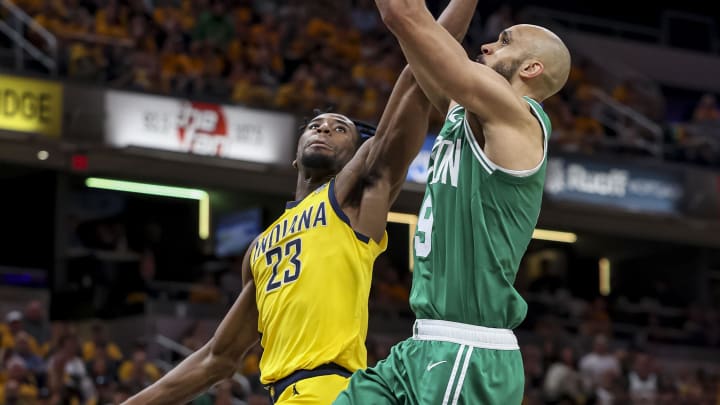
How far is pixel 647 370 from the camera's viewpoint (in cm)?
1827

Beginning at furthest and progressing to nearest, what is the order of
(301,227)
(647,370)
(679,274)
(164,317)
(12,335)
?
(679,274) → (647,370) → (164,317) → (12,335) → (301,227)

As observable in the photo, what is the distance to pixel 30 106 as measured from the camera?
679 inches

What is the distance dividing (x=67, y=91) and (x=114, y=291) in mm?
2722

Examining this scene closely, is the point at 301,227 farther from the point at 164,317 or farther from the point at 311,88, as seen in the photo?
the point at 311,88

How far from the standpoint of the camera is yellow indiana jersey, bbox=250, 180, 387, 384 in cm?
566

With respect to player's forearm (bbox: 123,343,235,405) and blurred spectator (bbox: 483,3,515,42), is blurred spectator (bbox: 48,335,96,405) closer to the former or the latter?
player's forearm (bbox: 123,343,235,405)

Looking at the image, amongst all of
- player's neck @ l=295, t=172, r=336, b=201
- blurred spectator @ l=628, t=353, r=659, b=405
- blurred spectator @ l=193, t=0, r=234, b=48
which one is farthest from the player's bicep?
blurred spectator @ l=193, t=0, r=234, b=48

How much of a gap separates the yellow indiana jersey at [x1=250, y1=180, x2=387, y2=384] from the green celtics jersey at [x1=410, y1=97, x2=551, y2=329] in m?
0.85

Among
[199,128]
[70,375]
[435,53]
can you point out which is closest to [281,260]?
[435,53]

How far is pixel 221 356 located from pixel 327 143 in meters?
1.11

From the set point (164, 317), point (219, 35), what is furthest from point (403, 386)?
point (219, 35)

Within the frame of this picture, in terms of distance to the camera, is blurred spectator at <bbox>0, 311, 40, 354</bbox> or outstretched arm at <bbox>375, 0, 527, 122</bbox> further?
blurred spectator at <bbox>0, 311, 40, 354</bbox>

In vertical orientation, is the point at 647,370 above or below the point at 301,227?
below

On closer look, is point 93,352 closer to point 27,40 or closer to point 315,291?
point 27,40
